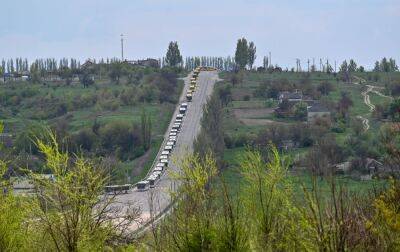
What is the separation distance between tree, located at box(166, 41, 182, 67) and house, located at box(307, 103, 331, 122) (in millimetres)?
29039

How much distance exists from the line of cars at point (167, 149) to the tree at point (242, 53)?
35.6 feet

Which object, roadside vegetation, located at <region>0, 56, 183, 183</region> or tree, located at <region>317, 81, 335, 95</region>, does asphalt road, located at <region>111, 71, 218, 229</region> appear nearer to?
roadside vegetation, located at <region>0, 56, 183, 183</region>

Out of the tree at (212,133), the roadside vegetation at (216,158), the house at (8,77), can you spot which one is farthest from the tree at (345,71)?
the house at (8,77)

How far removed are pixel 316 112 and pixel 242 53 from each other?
27772 mm

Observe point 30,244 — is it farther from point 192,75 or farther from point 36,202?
point 192,75

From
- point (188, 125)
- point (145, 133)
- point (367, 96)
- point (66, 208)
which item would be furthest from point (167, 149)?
point (66, 208)

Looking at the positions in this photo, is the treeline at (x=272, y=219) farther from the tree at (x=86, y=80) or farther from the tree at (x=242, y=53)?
the tree at (x=242, y=53)

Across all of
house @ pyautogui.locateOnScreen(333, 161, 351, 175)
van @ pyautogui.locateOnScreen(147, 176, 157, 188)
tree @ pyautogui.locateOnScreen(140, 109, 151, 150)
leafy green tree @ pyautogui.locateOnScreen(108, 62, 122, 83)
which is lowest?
van @ pyautogui.locateOnScreen(147, 176, 157, 188)

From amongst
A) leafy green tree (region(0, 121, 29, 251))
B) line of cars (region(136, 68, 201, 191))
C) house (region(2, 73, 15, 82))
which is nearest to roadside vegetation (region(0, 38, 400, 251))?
leafy green tree (region(0, 121, 29, 251))

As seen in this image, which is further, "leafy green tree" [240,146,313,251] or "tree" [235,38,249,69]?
"tree" [235,38,249,69]

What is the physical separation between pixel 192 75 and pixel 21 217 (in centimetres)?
7107

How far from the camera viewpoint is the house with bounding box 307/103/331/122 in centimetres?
5934

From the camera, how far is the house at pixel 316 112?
5934 cm

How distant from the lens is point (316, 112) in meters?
60.7
